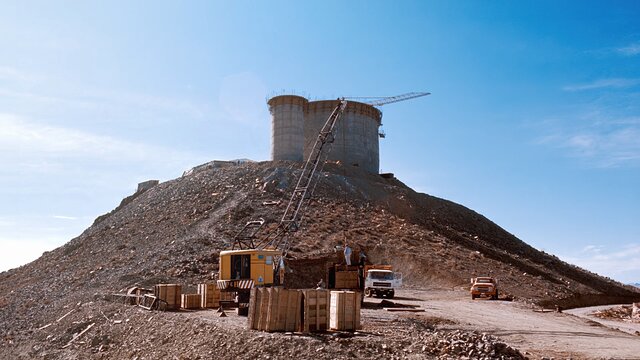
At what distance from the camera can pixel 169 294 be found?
25031 millimetres

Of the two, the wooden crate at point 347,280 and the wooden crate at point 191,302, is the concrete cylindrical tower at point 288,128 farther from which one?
the wooden crate at point 191,302

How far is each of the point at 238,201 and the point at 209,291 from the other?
23100 mm

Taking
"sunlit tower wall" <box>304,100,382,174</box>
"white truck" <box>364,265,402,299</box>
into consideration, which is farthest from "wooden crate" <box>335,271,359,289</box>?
"sunlit tower wall" <box>304,100,382,174</box>

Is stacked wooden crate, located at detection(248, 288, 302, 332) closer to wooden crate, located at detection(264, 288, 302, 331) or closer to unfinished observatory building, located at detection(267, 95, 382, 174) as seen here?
wooden crate, located at detection(264, 288, 302, 331)

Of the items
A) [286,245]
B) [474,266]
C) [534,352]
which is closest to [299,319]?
[534,352]

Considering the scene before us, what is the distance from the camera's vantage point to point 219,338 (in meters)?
16.5

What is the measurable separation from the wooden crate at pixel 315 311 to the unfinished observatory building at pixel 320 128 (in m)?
44.8

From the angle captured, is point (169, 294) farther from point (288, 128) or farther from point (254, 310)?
point (288, 128)

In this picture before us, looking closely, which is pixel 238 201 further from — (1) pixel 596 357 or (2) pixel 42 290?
(1) pixel 596 357

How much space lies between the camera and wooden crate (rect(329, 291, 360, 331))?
15.9 metres

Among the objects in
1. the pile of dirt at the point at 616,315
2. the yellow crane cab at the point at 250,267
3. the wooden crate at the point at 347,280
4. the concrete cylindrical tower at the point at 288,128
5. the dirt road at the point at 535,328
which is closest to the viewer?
the dirt road at the point at 535,328

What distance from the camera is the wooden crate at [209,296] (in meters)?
26.0

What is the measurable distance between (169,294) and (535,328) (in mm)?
15196

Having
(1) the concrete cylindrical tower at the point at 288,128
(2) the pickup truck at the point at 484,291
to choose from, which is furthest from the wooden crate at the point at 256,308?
(1) the concrete cylindrical tower at the point at 288,128
